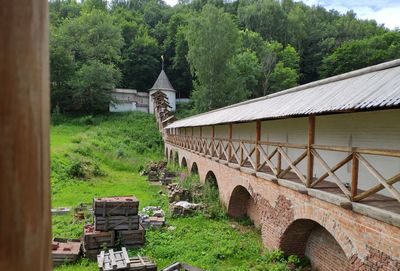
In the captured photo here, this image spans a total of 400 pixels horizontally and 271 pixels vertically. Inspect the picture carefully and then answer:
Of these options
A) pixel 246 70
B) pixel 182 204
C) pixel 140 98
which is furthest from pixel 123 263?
pixel 140 98

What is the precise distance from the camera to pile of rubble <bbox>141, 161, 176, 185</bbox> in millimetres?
22250

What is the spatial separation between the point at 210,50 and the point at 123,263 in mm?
30010

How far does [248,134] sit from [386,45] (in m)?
40.7

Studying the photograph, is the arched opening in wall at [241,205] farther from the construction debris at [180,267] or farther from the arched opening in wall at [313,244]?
the construction debris at [180,267]

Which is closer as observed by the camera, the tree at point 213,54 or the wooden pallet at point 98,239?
the wooden pallet at point 98,239

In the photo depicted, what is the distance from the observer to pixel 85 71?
43.8m

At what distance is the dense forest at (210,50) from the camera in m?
37.5

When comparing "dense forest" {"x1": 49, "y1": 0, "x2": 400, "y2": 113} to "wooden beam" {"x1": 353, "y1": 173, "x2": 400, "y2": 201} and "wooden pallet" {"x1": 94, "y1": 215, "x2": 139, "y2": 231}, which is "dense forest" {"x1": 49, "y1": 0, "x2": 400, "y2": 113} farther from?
"wooden beam" {"x1": 353, "y1": 173, "x2": 400, "y2": 201}

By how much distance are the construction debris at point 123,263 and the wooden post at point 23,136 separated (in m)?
9.04

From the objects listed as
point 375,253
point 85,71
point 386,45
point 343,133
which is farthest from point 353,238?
point 386,45

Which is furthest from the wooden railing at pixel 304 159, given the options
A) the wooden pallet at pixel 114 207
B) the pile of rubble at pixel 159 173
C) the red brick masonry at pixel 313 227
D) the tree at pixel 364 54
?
A: the tree at pixel 364 54

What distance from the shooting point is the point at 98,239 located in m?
11.0

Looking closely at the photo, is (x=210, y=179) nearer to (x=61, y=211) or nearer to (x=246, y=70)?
(x=61, y=211)

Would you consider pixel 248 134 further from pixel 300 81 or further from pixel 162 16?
pixel 162 16
